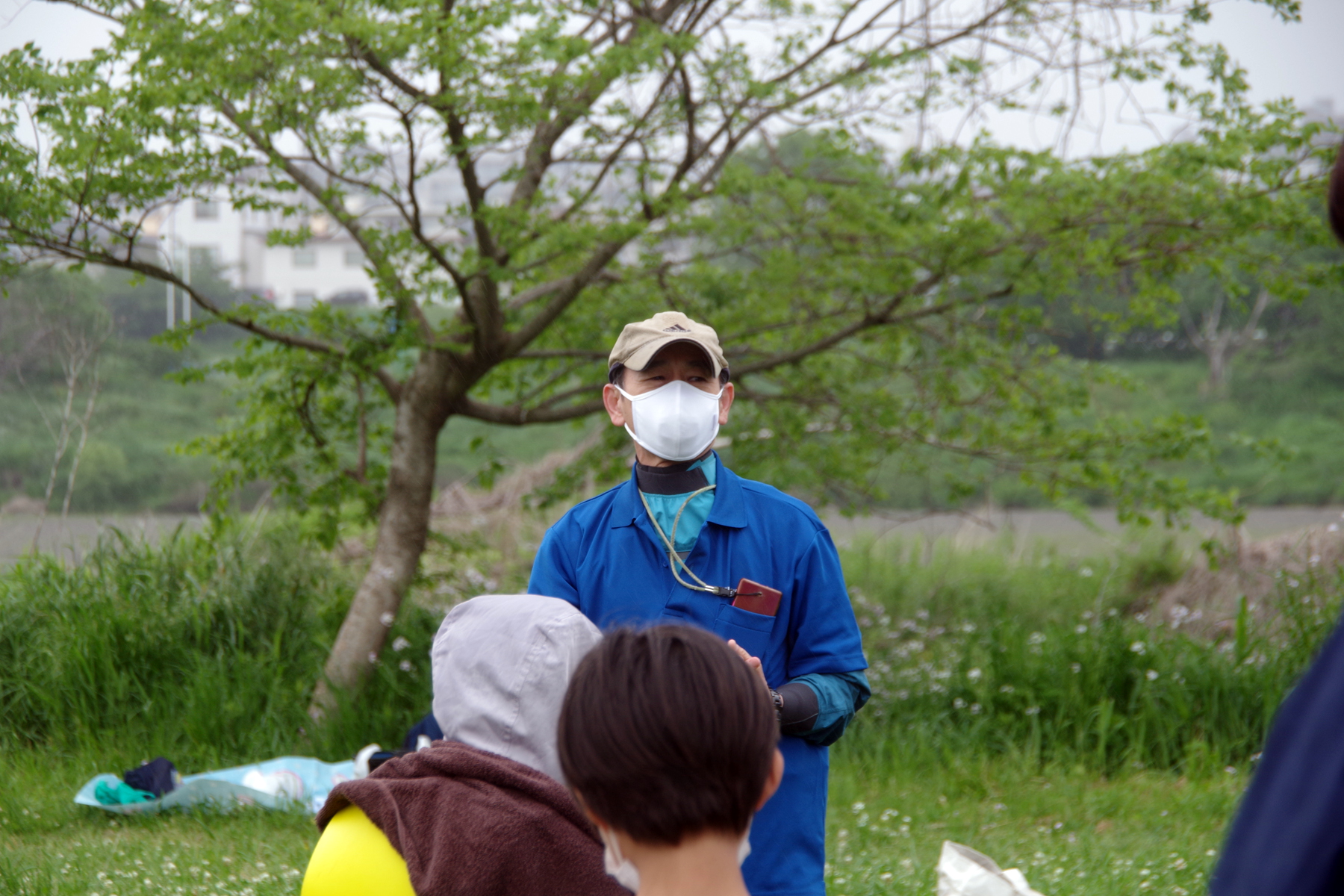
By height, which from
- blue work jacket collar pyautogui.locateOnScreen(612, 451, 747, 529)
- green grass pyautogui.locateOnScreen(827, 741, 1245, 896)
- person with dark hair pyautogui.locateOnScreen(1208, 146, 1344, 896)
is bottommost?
green grass pyautogui.locateOnScreen(827, 741, 1245, 896)

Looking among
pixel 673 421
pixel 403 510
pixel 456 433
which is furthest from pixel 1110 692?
pixel 456 433

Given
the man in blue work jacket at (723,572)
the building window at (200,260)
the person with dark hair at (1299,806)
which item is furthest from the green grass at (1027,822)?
the building window at (200,260)

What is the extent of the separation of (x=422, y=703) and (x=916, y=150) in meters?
3.92

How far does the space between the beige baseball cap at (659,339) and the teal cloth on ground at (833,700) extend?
2.18ft

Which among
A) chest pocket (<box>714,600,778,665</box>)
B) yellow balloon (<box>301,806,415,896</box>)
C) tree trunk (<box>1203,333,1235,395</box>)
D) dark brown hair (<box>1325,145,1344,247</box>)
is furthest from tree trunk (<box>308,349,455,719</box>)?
tree trunk (<box>1203,333,1235,395</box>)

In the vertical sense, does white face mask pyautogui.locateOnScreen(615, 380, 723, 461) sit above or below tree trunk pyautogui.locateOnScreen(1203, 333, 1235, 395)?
below

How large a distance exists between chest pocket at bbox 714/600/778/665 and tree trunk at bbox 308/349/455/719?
3.94 metres

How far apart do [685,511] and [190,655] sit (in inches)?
166

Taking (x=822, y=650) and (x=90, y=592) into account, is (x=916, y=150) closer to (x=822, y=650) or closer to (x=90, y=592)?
(x=822, y=650)

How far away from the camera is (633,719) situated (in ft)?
3.84

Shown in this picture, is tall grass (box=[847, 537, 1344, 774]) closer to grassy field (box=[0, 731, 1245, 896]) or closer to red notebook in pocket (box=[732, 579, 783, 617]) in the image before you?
grassy field (box=[0, 731, 1245, 896])

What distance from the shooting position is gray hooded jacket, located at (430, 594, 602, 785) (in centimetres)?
155

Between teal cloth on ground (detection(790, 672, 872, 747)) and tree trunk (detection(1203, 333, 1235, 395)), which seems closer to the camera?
teal cloth on ground (detection(790, 672, 872, 747))

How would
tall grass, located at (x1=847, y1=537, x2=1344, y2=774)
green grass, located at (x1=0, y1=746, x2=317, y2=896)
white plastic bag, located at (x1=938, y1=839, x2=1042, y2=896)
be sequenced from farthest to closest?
tall grass, located at (x1=847, y1=537, x2=1344, y2=774) < green grass, located at (x1=0, y1=746, x2=317, y2=896) < white plastic bag, located at (x1=938, y1=839, x2=1042, y2=896)
